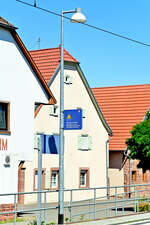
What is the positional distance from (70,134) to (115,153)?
Result: 5439 millimetres

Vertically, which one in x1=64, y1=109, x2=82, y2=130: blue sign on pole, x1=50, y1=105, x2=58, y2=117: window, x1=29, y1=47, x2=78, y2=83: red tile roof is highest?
x1=29, y1=47, x2=78, y2=83: red tile roof

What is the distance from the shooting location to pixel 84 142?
120 ft

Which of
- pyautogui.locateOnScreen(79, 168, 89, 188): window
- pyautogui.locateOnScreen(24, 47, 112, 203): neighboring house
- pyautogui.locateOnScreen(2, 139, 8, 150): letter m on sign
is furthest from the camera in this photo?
pyautogui.locateOnScreen(79, 168, 89, 188): window

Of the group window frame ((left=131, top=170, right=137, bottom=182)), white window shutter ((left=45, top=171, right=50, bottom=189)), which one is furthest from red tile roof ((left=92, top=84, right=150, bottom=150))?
white window shutter ((left=45, top=171, right=50, bottom=189))

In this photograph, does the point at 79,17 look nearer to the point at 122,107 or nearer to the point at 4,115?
the point at 4,115

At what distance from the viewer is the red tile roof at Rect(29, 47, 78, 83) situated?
33972mm

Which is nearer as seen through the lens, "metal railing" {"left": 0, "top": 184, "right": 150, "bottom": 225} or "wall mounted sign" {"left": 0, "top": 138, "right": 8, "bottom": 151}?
"metal railing" {"left": 0, "top": 184, "right": 150, "bottom": 225}

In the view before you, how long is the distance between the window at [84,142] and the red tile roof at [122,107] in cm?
322

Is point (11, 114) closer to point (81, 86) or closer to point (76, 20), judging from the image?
point (76, 20)

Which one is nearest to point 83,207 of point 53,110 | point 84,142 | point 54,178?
point 54,178

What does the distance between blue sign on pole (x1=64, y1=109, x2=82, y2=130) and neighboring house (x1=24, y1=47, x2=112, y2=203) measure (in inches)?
523

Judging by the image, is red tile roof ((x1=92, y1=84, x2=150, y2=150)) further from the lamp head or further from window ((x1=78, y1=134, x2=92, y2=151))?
the lamp head

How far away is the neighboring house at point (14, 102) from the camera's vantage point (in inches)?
845

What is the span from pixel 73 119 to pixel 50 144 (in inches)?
65.3
